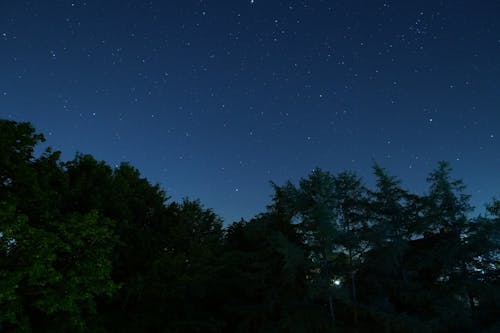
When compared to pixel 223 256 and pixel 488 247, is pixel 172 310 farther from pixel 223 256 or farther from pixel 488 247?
pixel 488 247

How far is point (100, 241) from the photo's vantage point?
563 inches

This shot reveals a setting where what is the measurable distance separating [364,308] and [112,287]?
525 inches

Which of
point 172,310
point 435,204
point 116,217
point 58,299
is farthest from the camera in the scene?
point 435,204

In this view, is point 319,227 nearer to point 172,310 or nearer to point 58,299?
point 172,310

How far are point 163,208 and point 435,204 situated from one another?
18.5 m

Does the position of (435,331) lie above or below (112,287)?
below

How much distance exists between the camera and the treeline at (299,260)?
18531 millimetres

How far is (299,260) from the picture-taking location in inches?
740

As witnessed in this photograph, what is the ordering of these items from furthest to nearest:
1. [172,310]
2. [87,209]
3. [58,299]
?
1. [172,310]
2. [87,209]
3. [58,299]

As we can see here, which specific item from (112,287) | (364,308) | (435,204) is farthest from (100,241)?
(435,204)

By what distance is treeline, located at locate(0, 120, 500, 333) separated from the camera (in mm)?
18531

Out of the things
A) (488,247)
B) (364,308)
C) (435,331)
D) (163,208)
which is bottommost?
(435,331)

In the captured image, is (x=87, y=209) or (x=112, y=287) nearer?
(x=112, y=287)

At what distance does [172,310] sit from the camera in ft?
A: 69.2
